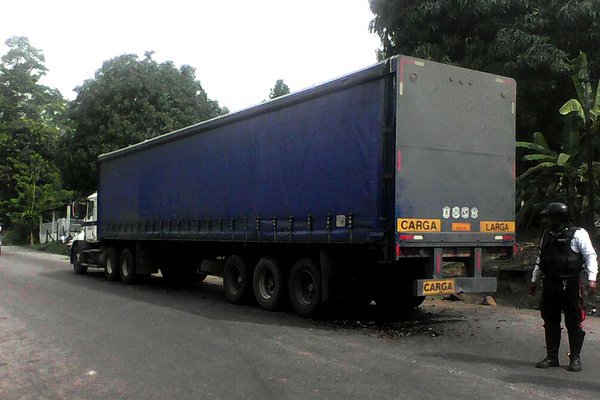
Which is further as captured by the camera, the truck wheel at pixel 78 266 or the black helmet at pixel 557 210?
the truck wheel at pixel 78 266

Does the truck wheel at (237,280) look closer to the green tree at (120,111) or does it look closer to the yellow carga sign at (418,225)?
the yellow carga sign at (418,225)

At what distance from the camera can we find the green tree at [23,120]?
143 feet

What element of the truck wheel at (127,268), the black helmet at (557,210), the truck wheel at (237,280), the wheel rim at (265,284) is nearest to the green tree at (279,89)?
the truck wheel at (127,268)

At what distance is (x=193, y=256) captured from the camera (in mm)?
13531

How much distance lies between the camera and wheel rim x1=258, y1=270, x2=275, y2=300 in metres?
10.3

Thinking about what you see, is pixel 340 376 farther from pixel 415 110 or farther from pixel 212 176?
pixel 212 176

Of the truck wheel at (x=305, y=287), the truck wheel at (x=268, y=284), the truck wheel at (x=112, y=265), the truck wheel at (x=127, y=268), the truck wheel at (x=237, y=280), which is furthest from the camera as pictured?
the truck wheel at (x=112, y=265)

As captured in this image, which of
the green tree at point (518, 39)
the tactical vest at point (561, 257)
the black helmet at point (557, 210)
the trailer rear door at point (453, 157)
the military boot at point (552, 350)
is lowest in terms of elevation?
the military boot at point (552, 350)

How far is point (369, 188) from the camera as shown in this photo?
8047 millimetres

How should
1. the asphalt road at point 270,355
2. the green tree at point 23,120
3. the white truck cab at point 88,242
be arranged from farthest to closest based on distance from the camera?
the green tree at point 23,120, the white truck cab at point 88,242, the asphalt road at point 270,355

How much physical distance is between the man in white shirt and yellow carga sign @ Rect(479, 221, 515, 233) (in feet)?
7.76

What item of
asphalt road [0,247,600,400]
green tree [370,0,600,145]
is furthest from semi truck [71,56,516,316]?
green tree [370,0,600,145]

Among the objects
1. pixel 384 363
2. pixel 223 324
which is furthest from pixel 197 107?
pixel 384 363

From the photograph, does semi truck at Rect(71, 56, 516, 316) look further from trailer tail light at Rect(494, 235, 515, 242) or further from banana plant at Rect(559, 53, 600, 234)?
banana plant at Rect(559, 53, 600, 234)
